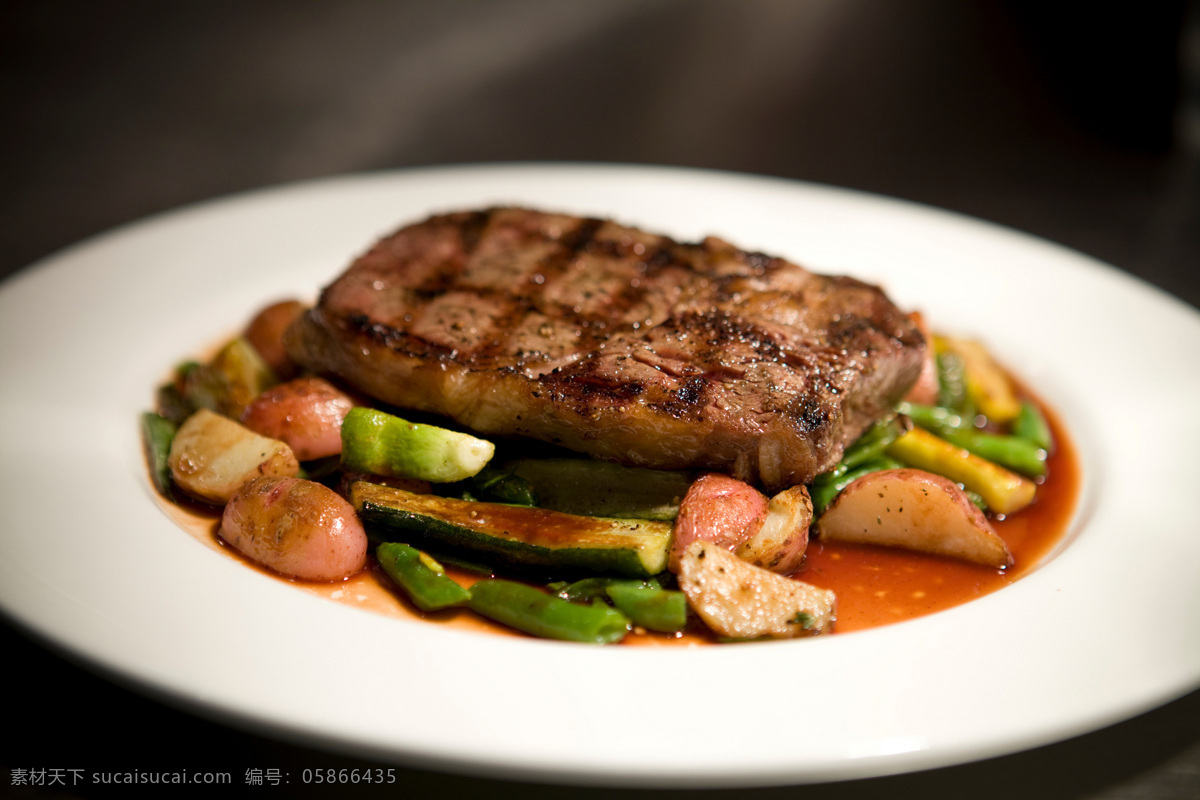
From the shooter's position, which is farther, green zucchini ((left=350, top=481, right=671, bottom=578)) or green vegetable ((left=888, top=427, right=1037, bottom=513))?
green vegetable ((left=888, top=427, right=1037, bottom=513))

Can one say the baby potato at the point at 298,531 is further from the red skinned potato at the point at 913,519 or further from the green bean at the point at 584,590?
the red skinned potato at the point at 913,519

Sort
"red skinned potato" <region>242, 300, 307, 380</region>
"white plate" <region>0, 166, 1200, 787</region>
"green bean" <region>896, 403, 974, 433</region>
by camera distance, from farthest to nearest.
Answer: "red skinned potato" <region>242, 300, 307, 380</region> < "green bean" <region>896, 403, 974, 433</region> < "white plate" <region>0, 166, 1200, 787</region>

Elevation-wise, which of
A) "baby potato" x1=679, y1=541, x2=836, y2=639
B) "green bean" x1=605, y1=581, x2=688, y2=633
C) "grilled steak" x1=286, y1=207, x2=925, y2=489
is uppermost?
"grilled steak" x1=286, y1=207, x2=925, y2=489

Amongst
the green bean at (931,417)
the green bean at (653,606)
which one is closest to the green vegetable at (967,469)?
the green bean at (931,417)

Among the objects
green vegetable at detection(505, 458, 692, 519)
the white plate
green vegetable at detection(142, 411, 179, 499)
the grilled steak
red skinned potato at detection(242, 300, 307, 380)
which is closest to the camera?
the white plate

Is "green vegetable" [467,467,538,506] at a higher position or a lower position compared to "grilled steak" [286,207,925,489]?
lower

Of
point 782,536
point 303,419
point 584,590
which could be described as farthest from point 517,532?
point 303,419

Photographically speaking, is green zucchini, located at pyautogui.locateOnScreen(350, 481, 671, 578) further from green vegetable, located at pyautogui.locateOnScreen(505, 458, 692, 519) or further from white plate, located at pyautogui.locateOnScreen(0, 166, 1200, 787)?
white plate, located at pyautogui.locateOnScreen(0, 166, 1200, 787)

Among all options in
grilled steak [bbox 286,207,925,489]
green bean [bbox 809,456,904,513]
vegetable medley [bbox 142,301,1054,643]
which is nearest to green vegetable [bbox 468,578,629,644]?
vegetable medley [bbox 142,301,1054,643]
